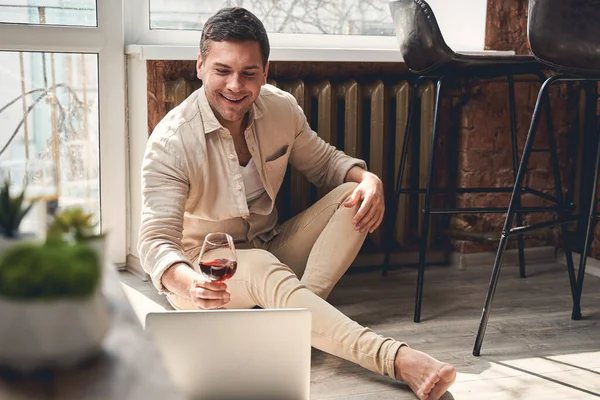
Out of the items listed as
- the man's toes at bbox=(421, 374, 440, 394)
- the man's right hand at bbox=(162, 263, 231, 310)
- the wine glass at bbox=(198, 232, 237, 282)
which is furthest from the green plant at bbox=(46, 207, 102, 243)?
the man's toes at bbox=(421, 374, 440, 394)

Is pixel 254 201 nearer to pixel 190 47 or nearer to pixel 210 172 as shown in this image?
pixel 210 172

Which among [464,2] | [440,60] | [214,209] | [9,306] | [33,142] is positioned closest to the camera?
[9,306]

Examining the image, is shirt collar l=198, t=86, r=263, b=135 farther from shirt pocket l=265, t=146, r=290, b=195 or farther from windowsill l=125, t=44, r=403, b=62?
windowsill l=125, t=44, r=403, b=62

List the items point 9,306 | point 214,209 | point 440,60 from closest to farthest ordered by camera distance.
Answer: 1. point 9,306
2. point 214,209
3. point 440,60

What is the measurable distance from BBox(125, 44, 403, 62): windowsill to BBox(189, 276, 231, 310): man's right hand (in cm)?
116

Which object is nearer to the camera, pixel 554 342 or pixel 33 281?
pixel 33 281

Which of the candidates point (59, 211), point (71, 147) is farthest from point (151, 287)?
point (59, 211)

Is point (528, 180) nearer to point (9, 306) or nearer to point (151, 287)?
point (151, 287)

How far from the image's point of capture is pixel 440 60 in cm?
249

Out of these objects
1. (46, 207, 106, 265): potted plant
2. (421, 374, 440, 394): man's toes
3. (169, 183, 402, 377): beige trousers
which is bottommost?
(421, 374, 440, 394): man's toes

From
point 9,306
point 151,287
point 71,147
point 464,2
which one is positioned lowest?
point 151,287

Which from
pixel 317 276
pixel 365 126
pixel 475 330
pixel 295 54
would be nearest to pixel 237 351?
pixel 317 276

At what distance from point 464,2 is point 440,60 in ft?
2.83

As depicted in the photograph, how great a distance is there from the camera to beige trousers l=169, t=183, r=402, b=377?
2.06 m
